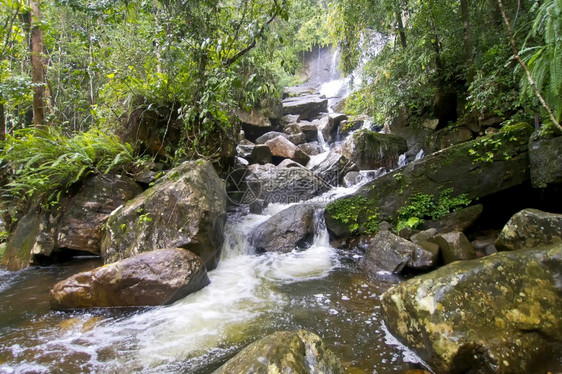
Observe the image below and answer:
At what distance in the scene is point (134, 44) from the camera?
7.71 m

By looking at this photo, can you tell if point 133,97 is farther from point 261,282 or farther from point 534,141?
point 534,141

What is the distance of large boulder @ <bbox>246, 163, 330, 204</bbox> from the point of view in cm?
989

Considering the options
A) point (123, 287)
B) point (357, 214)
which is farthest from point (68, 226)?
point (357, 214)

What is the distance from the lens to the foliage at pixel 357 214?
6730 millimetres

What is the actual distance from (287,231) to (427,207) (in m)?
3.25

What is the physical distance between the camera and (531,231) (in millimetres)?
3947

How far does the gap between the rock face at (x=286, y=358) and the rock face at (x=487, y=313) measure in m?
0.97

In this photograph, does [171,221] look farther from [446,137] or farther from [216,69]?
[446,137]

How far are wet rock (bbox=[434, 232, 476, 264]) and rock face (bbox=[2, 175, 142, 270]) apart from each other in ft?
21.3

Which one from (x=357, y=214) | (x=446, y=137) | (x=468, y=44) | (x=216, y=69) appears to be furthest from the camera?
(x=446, y=137)

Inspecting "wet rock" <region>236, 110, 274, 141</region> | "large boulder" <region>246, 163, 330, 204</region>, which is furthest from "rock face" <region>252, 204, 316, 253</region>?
"wet rock" <region>236, 110, 274, 141</region>

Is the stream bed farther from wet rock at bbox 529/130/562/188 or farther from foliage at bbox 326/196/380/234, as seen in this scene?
wet rock at bbox 529/130/562/188

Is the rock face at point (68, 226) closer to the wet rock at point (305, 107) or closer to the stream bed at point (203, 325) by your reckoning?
the stream bed at point (203, 325)

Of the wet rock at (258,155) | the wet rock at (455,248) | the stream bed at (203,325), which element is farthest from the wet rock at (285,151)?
the wet rock at (455,248)
